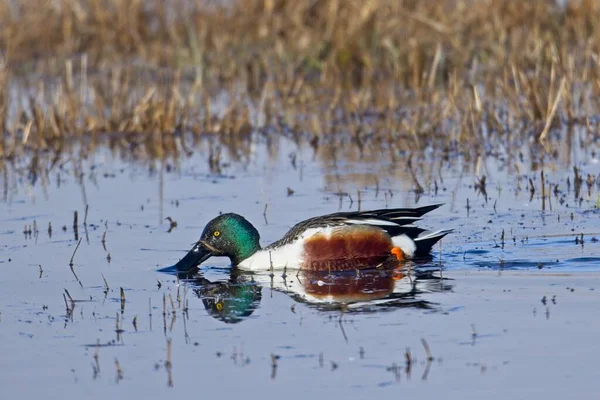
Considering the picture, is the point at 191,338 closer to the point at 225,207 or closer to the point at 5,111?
the point at 225,207

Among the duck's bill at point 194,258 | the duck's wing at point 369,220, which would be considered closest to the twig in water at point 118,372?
the duck's bill at point 194,258

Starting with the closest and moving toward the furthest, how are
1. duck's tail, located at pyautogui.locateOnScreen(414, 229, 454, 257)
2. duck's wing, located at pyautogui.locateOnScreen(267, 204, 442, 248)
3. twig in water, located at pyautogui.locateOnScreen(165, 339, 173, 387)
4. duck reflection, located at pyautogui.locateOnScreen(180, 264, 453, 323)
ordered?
twig in water, located at pyautogui.locateOnScreen(165, 339, 173, 387) < duck reflection, located at pyautogui.locateOnScreen(180, 264, 453, 323) < duck's wing, located at pyautogui.locateOnScreen(267, 204, 442, 248) < duck's tail, located at pyautogui.locateOnScreen(414, 229, 454, 257)

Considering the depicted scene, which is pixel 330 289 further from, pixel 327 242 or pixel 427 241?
pixel 427 241

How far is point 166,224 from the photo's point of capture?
807cm

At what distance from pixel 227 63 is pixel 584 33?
12.7 feet

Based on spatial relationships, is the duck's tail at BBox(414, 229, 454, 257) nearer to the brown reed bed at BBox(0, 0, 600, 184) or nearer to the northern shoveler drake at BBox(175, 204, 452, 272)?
the northern shoveler drake at BBox(175, 204, 452, 272)

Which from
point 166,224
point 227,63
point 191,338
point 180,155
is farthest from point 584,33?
point 191,338

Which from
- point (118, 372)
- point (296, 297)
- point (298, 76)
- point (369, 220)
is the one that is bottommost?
point (118, 372)

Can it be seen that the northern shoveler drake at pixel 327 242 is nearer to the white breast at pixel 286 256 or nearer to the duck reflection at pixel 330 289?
the white breast at pixel 286 256

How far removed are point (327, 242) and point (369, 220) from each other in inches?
11.3

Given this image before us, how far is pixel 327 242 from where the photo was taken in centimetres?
696

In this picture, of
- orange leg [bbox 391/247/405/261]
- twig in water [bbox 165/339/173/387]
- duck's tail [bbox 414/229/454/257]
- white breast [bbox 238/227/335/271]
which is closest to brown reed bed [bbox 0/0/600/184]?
duck's tail [bbox 414/229/454/257]

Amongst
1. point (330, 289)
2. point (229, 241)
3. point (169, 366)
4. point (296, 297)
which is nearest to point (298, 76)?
point (229, 241)

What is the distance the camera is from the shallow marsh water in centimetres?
470
